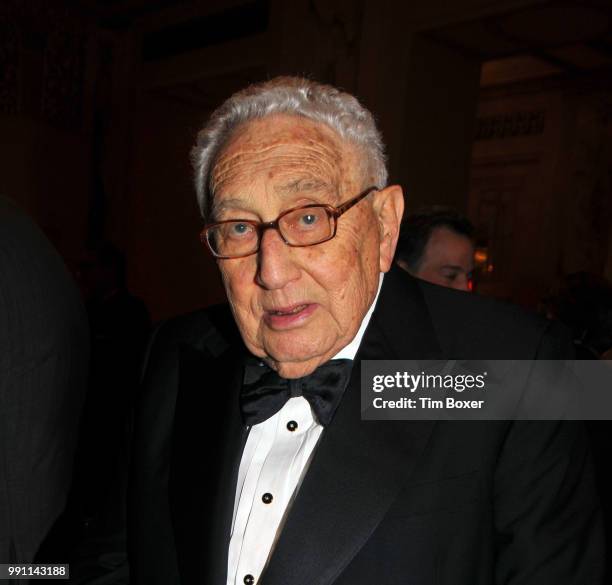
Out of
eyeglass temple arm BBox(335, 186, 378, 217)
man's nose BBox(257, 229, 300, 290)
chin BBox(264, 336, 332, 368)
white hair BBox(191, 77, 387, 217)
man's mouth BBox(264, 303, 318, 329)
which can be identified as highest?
white hair BBox(191, 77, 387, 217)

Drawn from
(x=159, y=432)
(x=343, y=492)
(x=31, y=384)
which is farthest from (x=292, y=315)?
(x=31, y=384)

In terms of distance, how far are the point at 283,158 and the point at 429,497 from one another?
0.70 metres

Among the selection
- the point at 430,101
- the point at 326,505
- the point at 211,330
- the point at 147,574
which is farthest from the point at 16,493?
the point at 430,101

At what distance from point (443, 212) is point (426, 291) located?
1630mm

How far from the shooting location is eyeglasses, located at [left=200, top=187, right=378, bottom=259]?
1409mm

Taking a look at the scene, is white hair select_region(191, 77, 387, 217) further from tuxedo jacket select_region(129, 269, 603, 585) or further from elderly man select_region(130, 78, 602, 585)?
tuxedo jacket select_region(129, 269, 603, 585)

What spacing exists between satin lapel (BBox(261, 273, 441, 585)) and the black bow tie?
28 millimetres

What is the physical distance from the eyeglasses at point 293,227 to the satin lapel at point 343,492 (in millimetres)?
322

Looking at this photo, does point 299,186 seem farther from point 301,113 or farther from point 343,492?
point 343,492

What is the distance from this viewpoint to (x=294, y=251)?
1413 millimetres

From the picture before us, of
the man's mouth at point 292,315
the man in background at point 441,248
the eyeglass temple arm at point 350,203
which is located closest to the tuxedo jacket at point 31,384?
the man's mouth at point 292,315

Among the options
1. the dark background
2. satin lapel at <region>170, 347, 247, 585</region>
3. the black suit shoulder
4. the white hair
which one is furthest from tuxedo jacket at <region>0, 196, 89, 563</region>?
the dark background

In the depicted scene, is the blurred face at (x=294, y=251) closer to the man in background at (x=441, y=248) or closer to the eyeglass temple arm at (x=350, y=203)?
the eyeglass temple arm at (x=350, y=203)

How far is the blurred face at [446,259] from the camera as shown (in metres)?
3.11
